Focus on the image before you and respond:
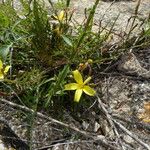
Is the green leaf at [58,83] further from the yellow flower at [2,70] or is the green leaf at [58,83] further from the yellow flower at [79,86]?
the yellow flower at [2,70]

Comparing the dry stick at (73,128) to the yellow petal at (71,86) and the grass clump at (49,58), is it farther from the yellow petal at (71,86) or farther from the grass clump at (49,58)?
the yellow petal at (71,86)

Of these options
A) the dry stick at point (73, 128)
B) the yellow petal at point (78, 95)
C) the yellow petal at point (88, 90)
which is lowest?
the dry stick at point (73, 128)

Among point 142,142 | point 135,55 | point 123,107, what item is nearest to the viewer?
point 142,142

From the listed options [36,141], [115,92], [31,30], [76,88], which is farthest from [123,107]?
[31,30]

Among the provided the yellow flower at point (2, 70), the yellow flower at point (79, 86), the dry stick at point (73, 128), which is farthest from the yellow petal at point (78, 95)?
the yellow flower at point (2, 70)

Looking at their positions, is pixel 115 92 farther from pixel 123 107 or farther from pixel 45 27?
pixel 45 27

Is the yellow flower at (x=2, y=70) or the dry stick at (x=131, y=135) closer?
the dry stick at (x=131, y=135)

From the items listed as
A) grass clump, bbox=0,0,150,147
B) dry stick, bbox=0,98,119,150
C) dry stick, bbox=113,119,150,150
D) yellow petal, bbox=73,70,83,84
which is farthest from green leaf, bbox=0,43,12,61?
dry stick, bbox=113,119,150,150

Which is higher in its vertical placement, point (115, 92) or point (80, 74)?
point (80, 74)

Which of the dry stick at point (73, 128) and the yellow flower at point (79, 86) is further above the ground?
the yellow flower at point (79, 86)

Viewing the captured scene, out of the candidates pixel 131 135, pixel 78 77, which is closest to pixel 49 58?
pixel 78 77

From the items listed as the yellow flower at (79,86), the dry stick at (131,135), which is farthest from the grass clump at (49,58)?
the dry stick at (131,135)
